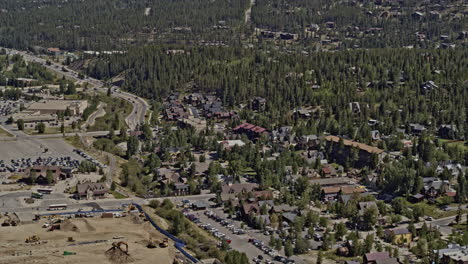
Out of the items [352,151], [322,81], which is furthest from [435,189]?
[322,81]

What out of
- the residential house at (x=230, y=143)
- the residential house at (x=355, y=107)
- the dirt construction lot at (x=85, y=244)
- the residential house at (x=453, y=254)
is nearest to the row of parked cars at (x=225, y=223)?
the dirt construction lot at (x=85, y=244)

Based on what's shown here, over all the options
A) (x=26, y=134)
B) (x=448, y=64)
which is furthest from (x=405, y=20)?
(x=26, y=134)

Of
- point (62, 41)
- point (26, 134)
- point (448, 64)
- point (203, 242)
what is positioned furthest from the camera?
point (62, 41)

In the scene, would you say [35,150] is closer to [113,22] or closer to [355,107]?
[355,107]

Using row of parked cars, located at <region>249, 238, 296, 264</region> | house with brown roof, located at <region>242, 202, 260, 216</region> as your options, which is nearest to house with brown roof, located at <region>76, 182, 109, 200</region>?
house with brown roof, located at <region>242, 202, 260, 216</region>

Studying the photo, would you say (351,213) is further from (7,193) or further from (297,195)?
(7,193)

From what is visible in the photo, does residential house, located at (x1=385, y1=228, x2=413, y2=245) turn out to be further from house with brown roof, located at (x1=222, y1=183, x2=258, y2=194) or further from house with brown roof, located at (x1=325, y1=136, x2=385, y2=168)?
house with brown roof, located at (x1=325, y1=136, x2=385, y2=168)
